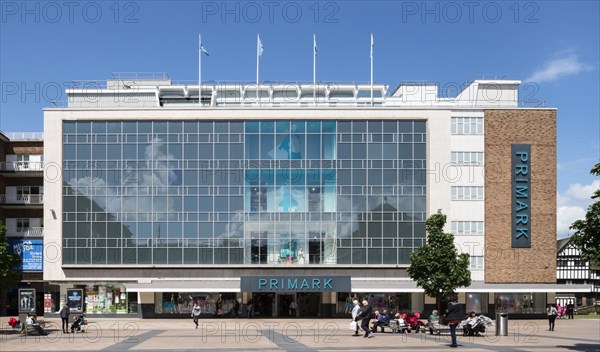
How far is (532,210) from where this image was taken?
66875 mm

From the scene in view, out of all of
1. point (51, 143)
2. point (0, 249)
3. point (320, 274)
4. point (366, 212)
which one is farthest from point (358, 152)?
point (0, 249)

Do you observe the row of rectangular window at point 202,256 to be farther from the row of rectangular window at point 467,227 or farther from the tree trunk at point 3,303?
the tree trunk at point 3,303

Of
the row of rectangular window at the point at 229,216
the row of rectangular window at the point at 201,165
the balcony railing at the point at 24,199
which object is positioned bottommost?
the row of rectangular window at the point at 229,216

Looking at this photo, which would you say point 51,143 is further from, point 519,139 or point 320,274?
point 519,139

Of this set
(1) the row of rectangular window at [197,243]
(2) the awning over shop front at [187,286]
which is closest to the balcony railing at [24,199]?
(1) the row of rectangular window at [197,243]

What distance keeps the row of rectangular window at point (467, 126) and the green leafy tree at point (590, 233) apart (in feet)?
119

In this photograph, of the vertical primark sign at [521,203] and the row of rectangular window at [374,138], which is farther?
the row of rectangular window at [374,138]

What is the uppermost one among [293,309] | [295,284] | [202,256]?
[202,256]

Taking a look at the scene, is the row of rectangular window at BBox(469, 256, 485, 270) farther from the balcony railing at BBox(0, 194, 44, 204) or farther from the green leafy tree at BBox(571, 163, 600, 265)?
the balcony railing at BBox(0, 194, 44, 204)

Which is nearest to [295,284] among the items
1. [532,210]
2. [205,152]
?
[205,152]

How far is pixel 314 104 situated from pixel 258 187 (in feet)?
30.9

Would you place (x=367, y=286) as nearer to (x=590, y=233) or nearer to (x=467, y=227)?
(x=467, y=227)

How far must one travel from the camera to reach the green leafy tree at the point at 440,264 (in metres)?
53.5

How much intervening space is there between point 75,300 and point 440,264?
29194 millimetres
